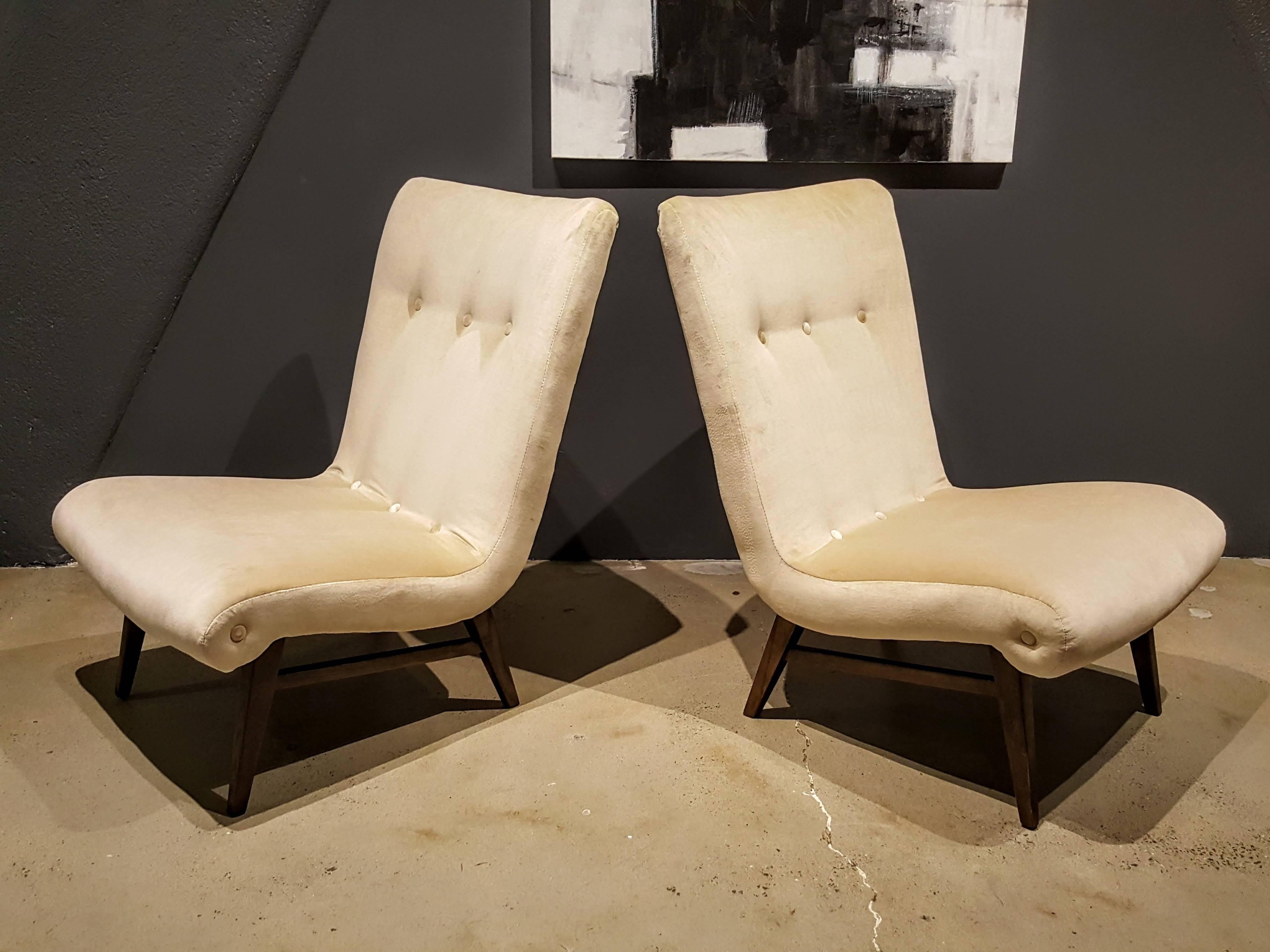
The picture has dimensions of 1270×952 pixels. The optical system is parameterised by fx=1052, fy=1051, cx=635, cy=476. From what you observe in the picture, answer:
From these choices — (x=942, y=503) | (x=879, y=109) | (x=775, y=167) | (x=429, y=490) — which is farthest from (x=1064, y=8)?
(x=429, y=490)

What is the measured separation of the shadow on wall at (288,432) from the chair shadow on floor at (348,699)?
0.50m

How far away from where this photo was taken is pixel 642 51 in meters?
2.20

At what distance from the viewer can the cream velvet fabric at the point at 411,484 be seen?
1.46 m

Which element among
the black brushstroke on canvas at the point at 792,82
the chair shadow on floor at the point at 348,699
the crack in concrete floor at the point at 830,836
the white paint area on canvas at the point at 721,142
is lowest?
the chair shadow on floor at the point at 348,699

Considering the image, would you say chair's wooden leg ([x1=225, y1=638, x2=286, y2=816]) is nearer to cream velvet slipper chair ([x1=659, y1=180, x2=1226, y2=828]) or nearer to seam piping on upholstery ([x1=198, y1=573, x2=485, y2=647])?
seam piping on upholstery ([x1=198, y1=573, x2=485, y2=647])

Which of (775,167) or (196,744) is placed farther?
(775,167)

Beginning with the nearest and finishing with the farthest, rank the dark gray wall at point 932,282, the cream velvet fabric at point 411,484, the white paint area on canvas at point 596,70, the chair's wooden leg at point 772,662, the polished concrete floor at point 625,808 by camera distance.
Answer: the polished concrete floor at point 625,808
the cream velvet fabric at point 411,484
the chair's wooden leg at point 772,662
the white paint area on canvas at point 596,70
the dark gray wall at point 932,282

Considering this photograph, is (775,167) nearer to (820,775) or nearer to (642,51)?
(642,51)

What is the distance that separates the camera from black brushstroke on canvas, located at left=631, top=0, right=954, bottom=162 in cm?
220

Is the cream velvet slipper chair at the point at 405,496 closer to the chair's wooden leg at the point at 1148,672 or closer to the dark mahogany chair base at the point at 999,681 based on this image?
the dark mahogany chair base at the point at 999,681

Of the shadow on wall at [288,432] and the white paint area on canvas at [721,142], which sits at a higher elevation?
the white paint area on canvas at [721,142]

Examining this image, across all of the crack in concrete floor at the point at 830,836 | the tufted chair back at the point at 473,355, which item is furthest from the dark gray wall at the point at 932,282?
the crack in concrete floor at the point at 830,836

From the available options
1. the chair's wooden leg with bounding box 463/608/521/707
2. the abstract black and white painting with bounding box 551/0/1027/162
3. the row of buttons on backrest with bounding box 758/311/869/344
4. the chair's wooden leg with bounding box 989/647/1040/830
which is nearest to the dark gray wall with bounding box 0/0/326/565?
the abstract black and white painting with bounding box 551/0/1027/162

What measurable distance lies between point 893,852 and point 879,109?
5.07ft
